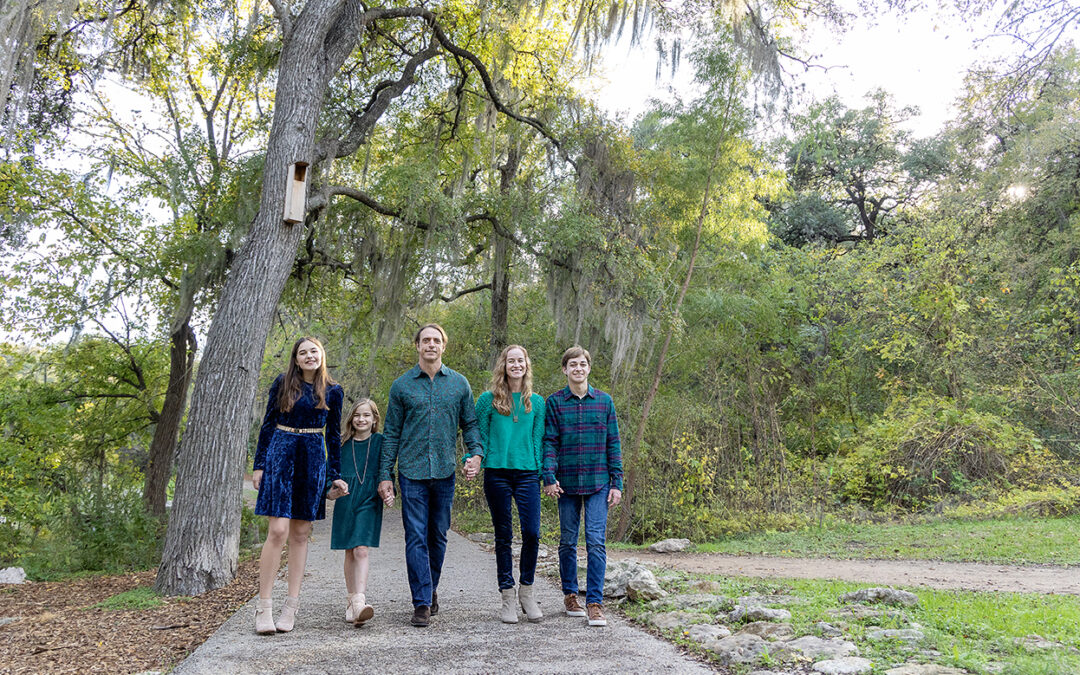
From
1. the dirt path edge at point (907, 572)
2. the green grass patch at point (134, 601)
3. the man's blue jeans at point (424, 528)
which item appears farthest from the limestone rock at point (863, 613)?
the green grass patch at point (134, 601)

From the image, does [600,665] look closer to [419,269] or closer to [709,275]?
[419,269]

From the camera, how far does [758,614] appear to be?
13.3 feet

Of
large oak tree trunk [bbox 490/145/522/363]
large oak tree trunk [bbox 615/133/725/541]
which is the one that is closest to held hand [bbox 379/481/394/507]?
large oak tree trunk [bbox 490/145/522/363]

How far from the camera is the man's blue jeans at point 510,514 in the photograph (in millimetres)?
4375

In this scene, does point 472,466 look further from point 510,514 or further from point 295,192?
point 295,192

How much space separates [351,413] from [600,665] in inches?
89.0

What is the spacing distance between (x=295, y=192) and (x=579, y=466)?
412cm

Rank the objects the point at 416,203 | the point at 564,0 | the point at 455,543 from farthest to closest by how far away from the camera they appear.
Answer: the point at 564,0 → the point at 455,543 → the point at 416,203

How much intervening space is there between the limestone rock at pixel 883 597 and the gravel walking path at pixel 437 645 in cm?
150

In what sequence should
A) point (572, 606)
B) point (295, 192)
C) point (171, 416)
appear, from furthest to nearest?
1. point (171, 416)
2. point (295, 192)
3. point (572, 606)

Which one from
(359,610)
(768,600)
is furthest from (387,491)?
(768,600)

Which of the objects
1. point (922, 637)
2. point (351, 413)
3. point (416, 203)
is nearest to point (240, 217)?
point (416, 203)

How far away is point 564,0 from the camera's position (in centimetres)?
1111

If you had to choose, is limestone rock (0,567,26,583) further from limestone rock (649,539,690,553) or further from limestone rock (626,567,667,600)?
limestone rock (649,539,690,553)
